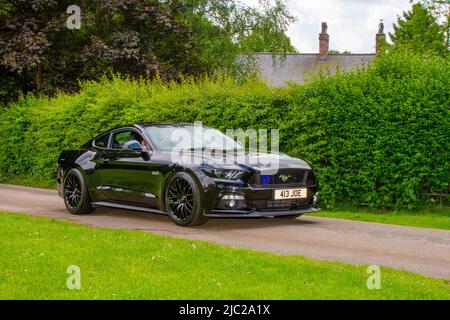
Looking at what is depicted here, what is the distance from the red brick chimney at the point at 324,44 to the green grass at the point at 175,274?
4910 cm

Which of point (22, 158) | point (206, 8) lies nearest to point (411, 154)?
point (22, 158)

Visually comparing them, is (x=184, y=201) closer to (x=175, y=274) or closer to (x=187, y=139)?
(x=187, y=139)

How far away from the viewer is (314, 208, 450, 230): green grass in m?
11.4

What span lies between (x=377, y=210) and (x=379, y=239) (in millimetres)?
3618

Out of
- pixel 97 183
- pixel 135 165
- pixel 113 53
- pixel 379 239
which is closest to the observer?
pixel 379 239

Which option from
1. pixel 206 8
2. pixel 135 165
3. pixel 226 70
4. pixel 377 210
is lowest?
pixel 377 210

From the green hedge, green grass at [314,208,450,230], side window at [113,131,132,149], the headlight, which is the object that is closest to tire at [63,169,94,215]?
side window at [113,131,132,149]

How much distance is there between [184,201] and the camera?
1018 centimetres

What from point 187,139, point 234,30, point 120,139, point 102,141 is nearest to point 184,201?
point 187,139

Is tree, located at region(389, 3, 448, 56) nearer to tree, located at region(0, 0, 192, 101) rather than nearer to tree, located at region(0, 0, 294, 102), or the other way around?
→ tree, located at region(0, 0, 294, 102)
